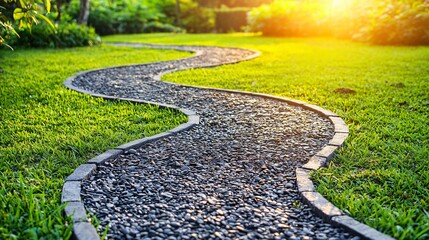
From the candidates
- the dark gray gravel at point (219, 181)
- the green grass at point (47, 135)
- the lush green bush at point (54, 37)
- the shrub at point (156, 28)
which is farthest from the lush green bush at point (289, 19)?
the dark gray gravel at point (219, 181)

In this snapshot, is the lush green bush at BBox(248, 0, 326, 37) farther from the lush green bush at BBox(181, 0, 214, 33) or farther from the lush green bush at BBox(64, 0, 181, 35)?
the lush green bush at BBox(181, 0, 214, 33)

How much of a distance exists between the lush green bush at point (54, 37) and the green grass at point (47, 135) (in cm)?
427

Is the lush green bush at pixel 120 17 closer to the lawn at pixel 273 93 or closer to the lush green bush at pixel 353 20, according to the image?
the lush green bush at pixel 353 20

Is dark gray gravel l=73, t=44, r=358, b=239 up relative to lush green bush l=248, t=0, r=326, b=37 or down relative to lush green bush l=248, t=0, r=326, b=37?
down

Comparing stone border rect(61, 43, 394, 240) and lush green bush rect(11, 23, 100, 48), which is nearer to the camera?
stone border rect(61, 43, 394, 240)

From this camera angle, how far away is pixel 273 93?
547cm

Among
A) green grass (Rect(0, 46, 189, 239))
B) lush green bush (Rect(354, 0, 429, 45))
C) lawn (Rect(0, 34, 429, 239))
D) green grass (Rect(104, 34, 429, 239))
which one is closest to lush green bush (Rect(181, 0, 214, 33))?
lush green bush (Rect(354, 0, 429, 45))

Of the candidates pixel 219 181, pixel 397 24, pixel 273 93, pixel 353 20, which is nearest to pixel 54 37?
pixel 273 93

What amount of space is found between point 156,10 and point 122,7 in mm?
2634

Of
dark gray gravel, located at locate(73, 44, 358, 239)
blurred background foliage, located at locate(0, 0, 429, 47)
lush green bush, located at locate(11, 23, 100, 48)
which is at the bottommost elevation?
dark gray gravel, located at locate(73, 44, 358, 239)

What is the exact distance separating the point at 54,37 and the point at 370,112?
885 cm

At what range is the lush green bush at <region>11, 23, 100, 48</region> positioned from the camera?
10.9 metres

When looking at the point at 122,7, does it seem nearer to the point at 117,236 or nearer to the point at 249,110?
the point at 249,110

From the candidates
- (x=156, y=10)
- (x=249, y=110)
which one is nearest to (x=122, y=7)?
(x=156, y=10)
